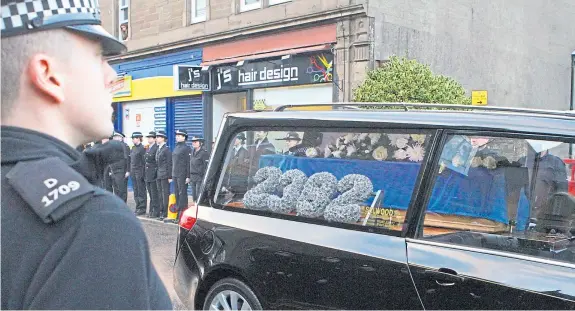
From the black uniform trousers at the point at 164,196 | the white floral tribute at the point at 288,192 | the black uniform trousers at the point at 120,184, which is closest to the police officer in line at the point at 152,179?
the black uniform trousers at the point at 164,196

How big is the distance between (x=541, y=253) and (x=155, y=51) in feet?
53.4

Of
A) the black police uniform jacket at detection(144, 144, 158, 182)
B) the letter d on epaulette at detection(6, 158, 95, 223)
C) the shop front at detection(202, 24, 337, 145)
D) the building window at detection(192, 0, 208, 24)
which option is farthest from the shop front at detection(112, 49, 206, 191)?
the letter d on epaulette at detection(6, 158, 95, 223)

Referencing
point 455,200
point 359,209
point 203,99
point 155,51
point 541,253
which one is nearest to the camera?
point 541,253

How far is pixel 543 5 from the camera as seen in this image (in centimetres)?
1797

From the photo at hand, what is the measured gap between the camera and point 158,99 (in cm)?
1809

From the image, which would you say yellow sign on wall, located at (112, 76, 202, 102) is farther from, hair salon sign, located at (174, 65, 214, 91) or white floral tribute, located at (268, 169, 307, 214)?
white floral tribute, located at (268, 169, 307, 214)

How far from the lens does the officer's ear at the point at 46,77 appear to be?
3.56ft

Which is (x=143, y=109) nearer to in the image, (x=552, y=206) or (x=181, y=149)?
(x=181, y=149)

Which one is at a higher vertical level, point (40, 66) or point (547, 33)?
point (547, 33)

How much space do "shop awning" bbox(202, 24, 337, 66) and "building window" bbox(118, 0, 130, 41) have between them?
5.14m

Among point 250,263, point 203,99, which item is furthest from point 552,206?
point 203,99

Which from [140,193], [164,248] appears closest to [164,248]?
[164,248]

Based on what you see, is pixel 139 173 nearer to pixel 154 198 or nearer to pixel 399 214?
pixel 154 198

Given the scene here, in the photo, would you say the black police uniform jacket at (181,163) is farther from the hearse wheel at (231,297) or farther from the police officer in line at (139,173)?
the hearse wheel at (231,297)
